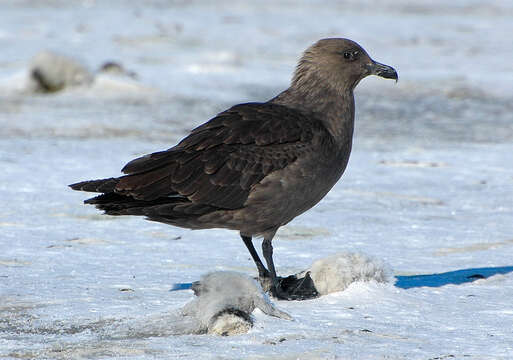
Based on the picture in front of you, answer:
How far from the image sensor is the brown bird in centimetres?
510

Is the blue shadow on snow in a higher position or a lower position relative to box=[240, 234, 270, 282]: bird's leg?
higher

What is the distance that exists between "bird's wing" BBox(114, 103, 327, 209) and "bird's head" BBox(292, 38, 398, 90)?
26.7 inches

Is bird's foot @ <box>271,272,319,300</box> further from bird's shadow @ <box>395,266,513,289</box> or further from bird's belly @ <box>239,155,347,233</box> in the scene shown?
bird's shadow @ <box>395,266,513,289</box>

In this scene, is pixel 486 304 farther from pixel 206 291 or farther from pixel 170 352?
pixel 170 352

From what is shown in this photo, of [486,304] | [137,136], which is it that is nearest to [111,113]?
[137,136]

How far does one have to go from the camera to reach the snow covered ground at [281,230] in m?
4.20

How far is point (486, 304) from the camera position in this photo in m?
4.87

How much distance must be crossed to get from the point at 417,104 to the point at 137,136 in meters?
3.68

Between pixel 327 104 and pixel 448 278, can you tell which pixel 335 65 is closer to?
pixel 327 104

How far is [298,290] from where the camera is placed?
4957mm

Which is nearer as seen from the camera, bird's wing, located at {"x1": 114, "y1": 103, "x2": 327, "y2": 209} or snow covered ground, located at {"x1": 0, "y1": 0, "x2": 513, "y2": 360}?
snow covered ground, located at {"x1": 0, "y1": 0, "x2": 513, "y2": 360}

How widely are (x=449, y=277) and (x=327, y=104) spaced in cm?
117

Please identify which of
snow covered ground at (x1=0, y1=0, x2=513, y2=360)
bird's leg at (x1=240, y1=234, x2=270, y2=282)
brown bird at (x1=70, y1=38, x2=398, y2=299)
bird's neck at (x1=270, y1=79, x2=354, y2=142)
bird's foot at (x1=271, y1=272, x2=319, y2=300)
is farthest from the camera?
bird's neck at (x1=270, y1=79, x2=354, y2=142)

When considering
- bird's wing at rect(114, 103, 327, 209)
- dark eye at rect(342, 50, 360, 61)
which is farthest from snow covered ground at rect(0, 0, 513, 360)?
dark eye at rect(342, 50, 360, 61)
